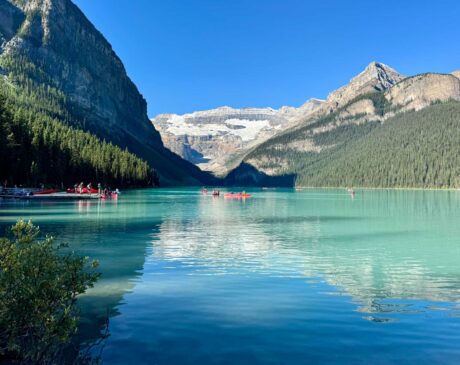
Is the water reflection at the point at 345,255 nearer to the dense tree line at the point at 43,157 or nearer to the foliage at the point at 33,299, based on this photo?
the foliage at the point at 33,299

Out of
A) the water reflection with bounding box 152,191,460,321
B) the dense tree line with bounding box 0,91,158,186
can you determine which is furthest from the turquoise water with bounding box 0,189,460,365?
the dense tree line with bounding box 0,91,158,186

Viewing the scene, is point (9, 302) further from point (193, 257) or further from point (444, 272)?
point (444, 272)

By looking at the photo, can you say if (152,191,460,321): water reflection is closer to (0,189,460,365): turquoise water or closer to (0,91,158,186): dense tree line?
(0,189,460,365): turquoise water

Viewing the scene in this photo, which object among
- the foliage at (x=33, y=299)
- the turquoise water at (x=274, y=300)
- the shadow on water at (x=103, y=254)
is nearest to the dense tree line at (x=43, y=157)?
the shadow on water at (x=103, y=254)

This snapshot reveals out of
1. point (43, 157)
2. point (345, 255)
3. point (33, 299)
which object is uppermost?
point (43, 157)

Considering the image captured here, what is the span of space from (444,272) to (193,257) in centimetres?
1817

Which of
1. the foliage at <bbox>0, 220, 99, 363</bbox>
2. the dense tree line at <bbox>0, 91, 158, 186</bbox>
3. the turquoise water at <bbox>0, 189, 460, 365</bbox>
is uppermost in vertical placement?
the dense tree line at <bbox>0, 91, 158, 186</bbox>

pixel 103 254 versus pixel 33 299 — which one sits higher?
pixel 33 299

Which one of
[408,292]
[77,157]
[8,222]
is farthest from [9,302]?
[77,157]

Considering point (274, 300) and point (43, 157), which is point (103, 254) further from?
point (43, 157)

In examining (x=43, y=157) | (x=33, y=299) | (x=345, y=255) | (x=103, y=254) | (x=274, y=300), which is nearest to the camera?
(x=33, y=299)

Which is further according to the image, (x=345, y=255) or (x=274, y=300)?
(x=345, y=255)

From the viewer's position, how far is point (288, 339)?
57.3 feet

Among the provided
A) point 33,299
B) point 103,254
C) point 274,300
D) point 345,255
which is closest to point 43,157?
point 103,254
